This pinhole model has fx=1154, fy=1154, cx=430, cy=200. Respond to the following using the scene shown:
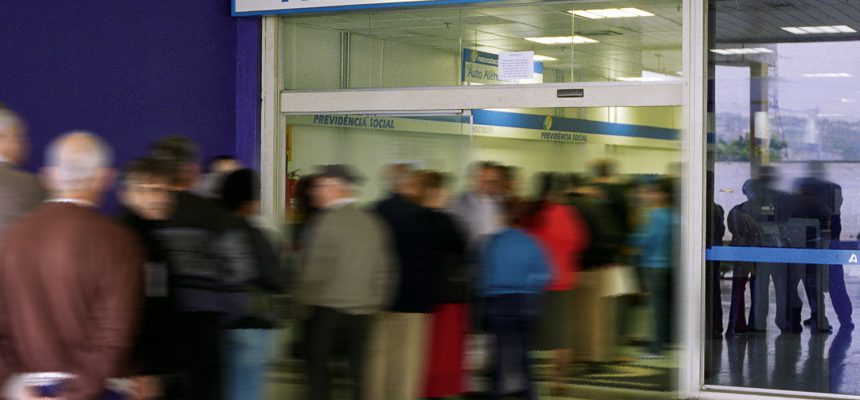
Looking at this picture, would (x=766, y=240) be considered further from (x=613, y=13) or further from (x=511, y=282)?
(x=511, y=282)

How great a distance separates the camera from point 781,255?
8234mm

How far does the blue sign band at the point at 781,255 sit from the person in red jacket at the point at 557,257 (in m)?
0.99

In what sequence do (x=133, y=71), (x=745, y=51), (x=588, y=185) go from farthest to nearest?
(x=133, y=71) → (x=588, y=185) → (x=745, y=51)

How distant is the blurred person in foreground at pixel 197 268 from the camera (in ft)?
16.5

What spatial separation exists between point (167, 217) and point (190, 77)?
4.97 m

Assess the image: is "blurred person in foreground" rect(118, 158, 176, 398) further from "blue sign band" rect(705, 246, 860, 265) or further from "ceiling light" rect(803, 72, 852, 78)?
"ceiling light" rect(803, 72, 852, 78)

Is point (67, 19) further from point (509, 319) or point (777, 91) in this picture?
point (777, 91)

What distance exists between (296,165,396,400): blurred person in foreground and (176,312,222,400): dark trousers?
89 centimetres

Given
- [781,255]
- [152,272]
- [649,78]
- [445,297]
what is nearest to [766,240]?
[781,255]

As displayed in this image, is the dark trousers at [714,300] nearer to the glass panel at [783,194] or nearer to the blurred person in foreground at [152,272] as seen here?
the glass panel at [783,194]

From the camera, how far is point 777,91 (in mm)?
8305

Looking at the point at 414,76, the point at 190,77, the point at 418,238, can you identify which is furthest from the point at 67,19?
the point at 418,238

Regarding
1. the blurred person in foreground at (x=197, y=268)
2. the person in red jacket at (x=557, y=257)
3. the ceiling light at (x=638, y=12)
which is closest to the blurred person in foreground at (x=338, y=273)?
the blurred person in foreground at (x=197, y=268)

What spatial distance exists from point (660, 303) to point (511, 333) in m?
2.57
